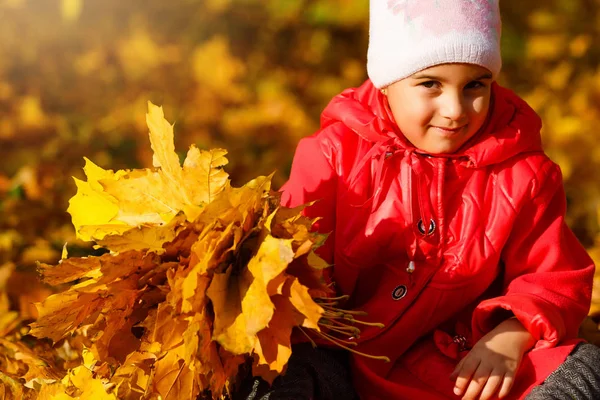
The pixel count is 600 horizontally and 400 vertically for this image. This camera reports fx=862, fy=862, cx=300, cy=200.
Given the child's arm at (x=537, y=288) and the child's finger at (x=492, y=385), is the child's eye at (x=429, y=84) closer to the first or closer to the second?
the child's arm at (x=537, y=288)

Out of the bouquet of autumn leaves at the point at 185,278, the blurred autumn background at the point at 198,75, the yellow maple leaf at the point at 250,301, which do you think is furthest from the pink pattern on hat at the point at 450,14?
the blurred autumn background at the point at 198,75

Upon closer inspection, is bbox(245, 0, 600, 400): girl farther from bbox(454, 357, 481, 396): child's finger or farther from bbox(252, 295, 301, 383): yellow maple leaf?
bbox(252, 295, 301, 383): yellow maple leaf

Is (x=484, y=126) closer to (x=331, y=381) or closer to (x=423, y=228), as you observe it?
(x=423, y=228)

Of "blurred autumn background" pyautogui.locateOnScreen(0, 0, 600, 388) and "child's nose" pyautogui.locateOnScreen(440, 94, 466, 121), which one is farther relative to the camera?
"blurred autumn background" pyautogui.locateOnScreen(0, 0, 600, 388)

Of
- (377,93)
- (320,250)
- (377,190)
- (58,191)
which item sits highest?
(377,93)

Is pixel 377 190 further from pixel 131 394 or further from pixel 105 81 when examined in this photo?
pixel 105 81

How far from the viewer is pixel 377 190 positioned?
6.52ft

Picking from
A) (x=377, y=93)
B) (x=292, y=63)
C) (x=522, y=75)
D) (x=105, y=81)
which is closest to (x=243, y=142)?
(x=292, y=63)

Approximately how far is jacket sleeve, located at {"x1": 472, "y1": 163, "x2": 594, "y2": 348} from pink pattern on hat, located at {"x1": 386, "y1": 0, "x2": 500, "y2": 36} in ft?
1.35

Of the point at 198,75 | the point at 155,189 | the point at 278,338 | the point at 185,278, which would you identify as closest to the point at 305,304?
the point at 278,338

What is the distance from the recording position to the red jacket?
6.42 feet

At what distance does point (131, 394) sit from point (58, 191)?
177cm

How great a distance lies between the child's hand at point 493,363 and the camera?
6.07 ft

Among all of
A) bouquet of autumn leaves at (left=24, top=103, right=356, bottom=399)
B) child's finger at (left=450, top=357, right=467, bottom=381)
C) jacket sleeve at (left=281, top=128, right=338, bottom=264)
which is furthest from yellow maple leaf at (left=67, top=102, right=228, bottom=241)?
child's finger at (left=450, top=357, right=467, bottom=381)
